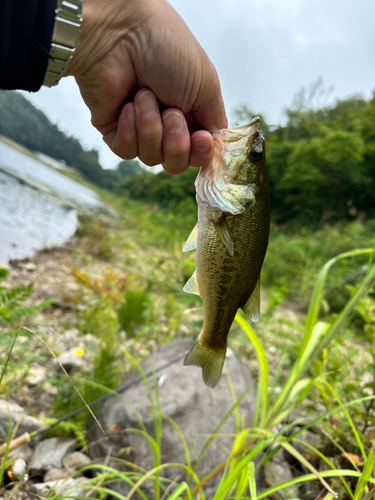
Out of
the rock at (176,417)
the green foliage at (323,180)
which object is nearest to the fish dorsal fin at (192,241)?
the rock at (176,417)

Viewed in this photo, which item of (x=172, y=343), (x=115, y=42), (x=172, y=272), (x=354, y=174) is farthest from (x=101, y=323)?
(x=354, y=174)

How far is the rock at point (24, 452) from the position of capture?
188 centimetres

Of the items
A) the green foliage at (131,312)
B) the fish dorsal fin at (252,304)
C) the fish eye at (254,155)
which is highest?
the fish eye at (254,155)

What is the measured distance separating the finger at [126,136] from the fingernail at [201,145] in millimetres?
324

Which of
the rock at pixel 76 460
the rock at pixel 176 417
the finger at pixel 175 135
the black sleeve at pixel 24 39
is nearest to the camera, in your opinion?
the black sleeve at pixel 24 39

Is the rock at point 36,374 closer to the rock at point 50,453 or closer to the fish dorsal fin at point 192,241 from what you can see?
the rock at point 50,453

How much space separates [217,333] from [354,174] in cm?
2113

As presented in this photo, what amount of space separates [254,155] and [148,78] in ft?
2.15

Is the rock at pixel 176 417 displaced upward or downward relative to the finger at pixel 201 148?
downward

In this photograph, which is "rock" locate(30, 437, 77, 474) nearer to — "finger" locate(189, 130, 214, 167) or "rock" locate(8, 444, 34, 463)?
"rock" locate(8, 444, 34, 463)

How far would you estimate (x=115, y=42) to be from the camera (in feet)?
4.97

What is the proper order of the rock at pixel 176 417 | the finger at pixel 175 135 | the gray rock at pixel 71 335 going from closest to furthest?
the finger at pixel 175 135 < the rock at pixel 176 417 < the gray rock at pixel 71 335

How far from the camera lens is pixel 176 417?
2318 mm

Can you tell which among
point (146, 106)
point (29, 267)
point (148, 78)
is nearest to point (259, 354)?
point (146, 106)
